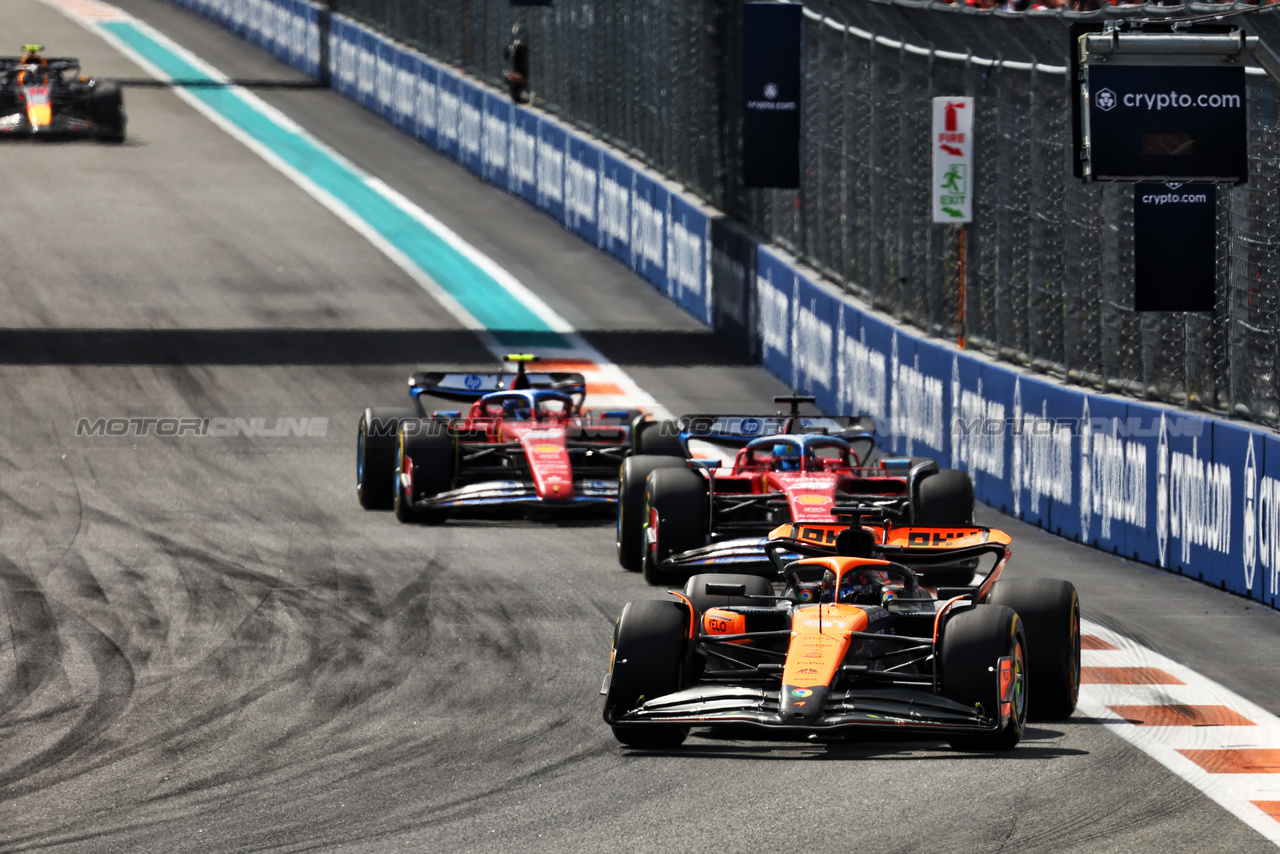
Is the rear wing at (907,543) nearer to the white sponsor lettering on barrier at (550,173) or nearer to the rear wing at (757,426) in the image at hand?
the rear wing at (757,426)

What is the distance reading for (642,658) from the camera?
954 cm

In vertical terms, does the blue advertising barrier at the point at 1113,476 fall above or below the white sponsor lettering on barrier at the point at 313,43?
Result: below

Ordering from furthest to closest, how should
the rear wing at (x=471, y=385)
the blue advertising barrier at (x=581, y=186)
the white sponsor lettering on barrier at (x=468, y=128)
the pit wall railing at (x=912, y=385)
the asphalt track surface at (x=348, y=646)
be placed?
the white sponsor lettering on barrier at (x=468, y=128) < the blue advertising barrier at (x=581, y=186) < the rear wing at (x=471, y=385) < the pit wall railing at (x=912, y=385) < the asphalt track surface at (x=348, y=646)

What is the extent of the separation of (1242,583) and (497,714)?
519 centimetres

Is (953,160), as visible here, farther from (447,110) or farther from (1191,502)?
(447,110)

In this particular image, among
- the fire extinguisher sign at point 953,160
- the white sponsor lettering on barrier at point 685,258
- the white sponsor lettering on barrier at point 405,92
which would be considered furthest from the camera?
the white sponsor lettering on barrier at point 405,92

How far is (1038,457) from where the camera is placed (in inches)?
651

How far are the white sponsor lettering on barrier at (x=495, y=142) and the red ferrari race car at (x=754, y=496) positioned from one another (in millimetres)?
19078

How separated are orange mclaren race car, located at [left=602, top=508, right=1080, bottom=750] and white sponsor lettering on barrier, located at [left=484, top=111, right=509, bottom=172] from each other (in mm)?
23896

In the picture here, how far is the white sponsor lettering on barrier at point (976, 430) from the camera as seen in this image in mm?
17391

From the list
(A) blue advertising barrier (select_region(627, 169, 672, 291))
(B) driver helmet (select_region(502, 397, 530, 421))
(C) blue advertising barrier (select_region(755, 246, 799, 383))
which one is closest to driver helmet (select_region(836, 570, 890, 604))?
(B) driver helmet (select_region(502, 397, 530, 421))

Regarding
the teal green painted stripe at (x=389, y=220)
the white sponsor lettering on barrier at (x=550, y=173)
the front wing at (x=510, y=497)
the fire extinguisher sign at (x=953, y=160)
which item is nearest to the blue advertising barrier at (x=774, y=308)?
the teal green painted stripe at (x=389, y=220)

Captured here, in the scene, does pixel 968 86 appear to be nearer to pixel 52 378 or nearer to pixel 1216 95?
pixel 1216 95

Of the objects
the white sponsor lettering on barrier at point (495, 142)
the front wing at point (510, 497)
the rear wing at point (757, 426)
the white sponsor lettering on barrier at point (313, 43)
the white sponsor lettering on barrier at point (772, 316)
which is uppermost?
the white sponsor lettering on barrier at point (313, 43)
